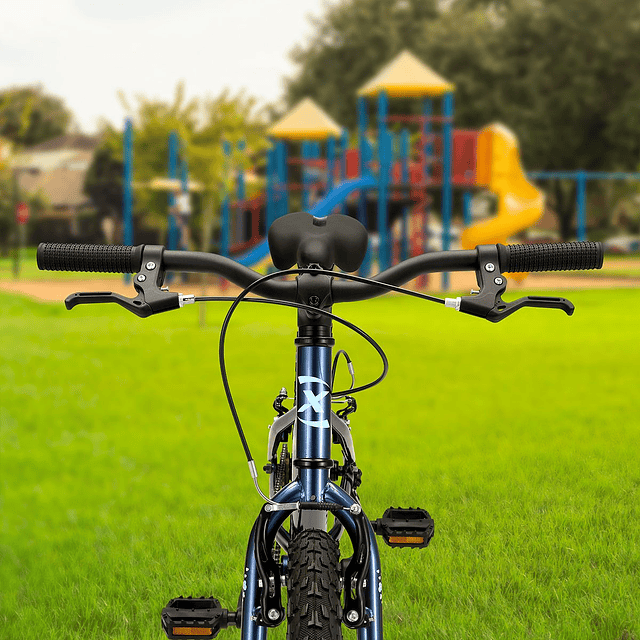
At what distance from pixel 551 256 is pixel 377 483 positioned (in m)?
2.69

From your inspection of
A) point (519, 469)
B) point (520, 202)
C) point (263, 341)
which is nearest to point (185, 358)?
point (263, 341)

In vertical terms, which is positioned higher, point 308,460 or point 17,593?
point 308,460

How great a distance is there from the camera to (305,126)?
22969mm

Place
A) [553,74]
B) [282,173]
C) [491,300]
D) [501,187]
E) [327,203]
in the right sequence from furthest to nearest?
[553,74], [282,173], [501,187], [327,203], [491,300]

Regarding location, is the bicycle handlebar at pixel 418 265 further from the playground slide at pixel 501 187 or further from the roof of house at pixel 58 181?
the roof of house at pixel 58 181

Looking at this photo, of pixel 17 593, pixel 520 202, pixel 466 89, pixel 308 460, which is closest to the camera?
pixel 308 460

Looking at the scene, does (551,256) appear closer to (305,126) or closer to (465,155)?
(465,155)

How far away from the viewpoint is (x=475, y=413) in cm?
Answer: 619

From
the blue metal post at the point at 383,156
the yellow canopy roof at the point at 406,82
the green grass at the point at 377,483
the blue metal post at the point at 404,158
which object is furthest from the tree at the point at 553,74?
the green grass at the point at 377,483

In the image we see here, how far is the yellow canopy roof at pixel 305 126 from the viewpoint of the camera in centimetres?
2267

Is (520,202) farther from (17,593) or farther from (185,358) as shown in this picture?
Answer: (17,593)

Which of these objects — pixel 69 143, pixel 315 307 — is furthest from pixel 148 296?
pixel 69 143

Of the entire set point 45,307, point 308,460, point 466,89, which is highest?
point 466,89

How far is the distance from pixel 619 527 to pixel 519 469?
0.95 m
